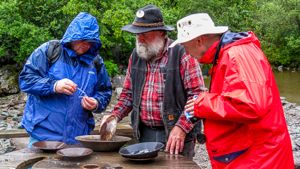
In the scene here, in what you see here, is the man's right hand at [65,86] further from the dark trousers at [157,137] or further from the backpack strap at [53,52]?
the dark trousers at [157,137]

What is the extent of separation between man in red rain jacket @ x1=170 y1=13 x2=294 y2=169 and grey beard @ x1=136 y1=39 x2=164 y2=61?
2.73ft

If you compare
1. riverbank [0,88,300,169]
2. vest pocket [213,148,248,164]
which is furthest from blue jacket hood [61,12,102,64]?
riverbank [0,88,300,169]

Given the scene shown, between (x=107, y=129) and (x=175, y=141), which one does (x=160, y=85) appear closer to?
(x=175, y=141)

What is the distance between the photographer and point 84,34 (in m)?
3.93

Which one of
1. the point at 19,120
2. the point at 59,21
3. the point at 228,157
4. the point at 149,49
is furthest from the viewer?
the point at 59,21

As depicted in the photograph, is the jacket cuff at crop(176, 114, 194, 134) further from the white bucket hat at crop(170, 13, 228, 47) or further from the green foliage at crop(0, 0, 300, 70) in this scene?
the green foliage at crop(0, 0, 300, 70)

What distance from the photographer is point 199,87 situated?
374 cm

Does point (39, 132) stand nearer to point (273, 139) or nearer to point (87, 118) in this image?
point (87, 118)

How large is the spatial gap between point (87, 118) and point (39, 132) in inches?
16.8

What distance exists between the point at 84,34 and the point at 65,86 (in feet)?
1.60

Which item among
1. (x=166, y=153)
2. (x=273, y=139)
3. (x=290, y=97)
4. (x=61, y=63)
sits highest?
(x=61, y=63)

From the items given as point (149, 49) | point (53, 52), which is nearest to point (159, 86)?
point (149, 49)

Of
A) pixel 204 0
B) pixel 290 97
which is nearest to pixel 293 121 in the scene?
pixel 290 97

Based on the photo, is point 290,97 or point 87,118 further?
point 290,97
